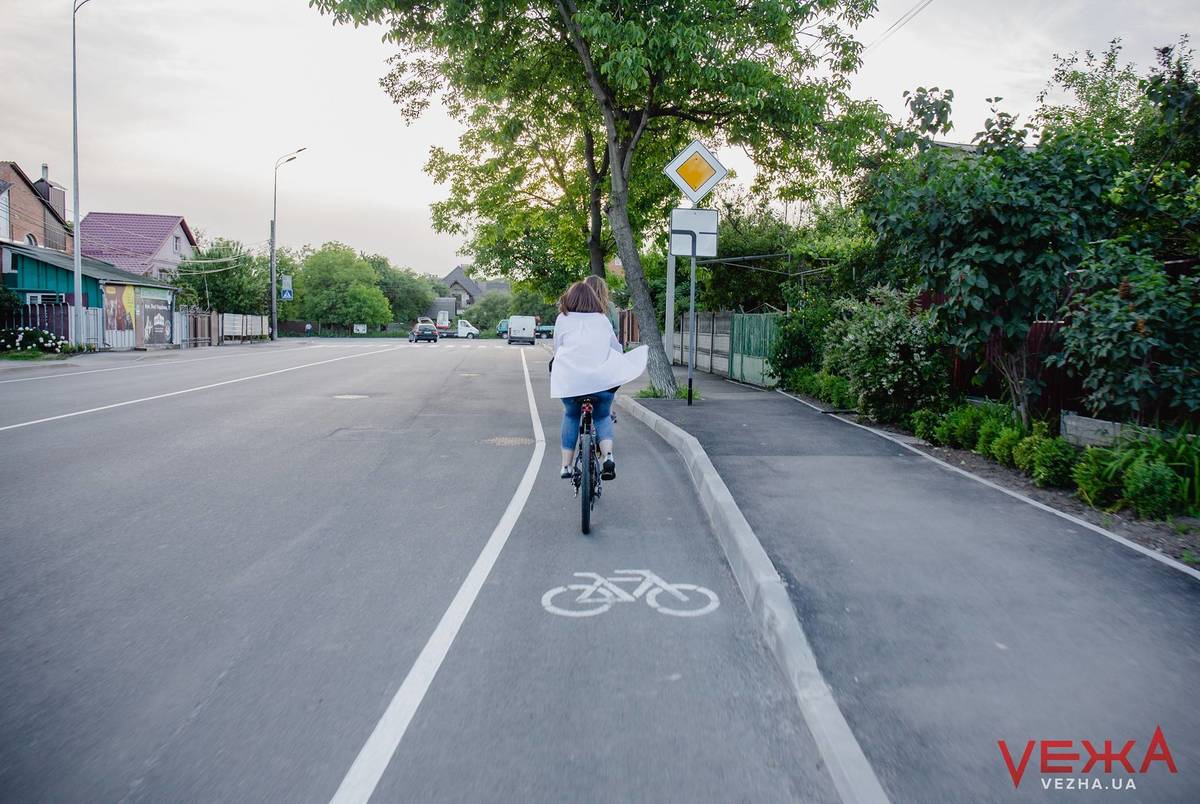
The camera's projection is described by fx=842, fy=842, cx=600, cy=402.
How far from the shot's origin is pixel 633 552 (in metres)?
5.81

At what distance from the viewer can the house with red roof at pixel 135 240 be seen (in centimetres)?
5759

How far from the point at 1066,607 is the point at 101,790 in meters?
4.62

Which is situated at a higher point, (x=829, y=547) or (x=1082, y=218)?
(x=1082, y=218)

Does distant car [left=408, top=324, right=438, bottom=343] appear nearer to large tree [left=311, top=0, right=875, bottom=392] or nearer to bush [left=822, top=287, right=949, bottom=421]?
large tree [left=311, top=0, right=875, bottom=392]

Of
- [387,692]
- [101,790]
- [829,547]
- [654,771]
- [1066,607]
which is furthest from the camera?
[829,547]

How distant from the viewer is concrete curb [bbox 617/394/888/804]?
2928 mm

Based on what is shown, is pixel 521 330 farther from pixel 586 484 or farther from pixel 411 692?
Result: pixel 411 692

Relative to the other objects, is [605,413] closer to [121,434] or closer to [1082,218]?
[1082,218]

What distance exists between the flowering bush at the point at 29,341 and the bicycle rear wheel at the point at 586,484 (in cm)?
2961

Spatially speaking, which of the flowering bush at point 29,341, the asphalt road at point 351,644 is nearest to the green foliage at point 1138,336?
the asphalt road at point 351,644

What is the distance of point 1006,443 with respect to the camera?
338 inches

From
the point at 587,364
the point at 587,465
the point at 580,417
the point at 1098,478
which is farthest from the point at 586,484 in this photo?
the point at 1098,478

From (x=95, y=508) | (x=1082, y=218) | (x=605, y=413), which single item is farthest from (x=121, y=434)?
(x=1082, y=218)

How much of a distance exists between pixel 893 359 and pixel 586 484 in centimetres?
656
